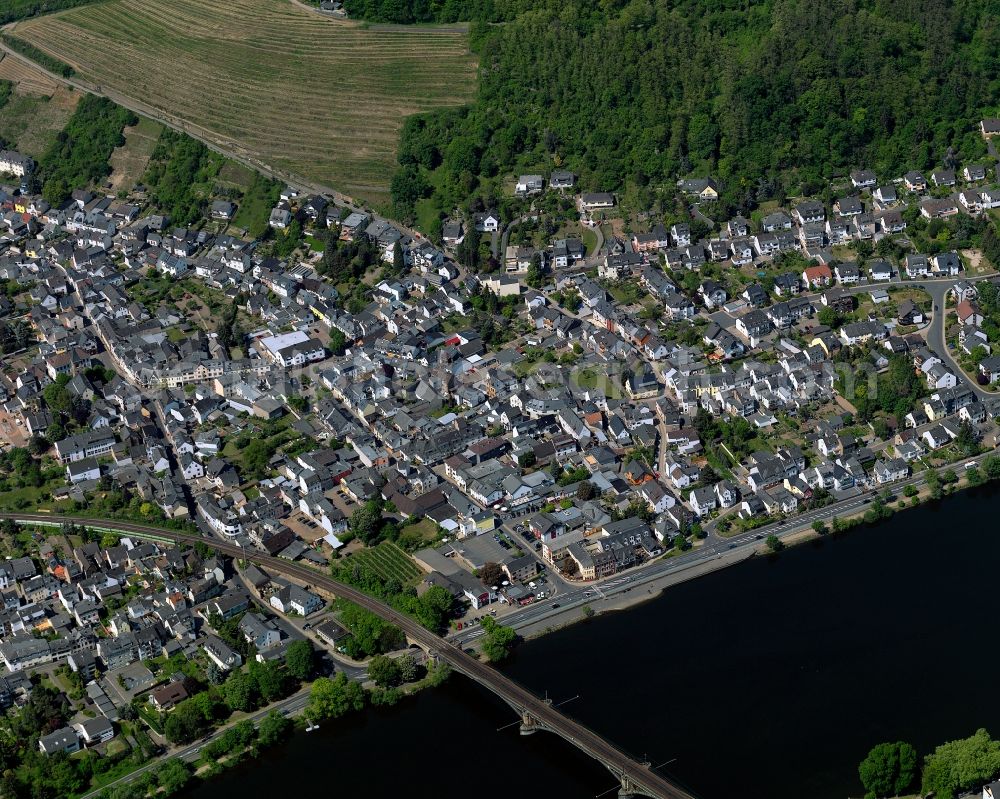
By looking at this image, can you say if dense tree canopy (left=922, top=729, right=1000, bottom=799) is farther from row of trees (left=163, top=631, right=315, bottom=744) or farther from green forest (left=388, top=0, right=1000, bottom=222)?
green forest (left=388, top=0, right=1000, bottom=222)

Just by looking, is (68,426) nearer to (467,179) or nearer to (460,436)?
(460,436)

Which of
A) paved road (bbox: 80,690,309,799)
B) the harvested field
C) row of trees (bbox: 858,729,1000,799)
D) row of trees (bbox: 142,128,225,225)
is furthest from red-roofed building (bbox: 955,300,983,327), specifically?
the harvested field

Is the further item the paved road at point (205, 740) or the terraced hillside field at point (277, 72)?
the terraced hillside field at point (277, 72)

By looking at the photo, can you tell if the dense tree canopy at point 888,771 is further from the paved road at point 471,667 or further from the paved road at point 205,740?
the paved road at point 205,740

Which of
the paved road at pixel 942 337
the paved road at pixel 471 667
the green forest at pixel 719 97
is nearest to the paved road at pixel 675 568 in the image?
the paved road at pixel 471 667

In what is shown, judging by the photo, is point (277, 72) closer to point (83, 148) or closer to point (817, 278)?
point (83, 148)

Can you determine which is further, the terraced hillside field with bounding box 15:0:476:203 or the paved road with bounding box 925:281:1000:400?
the terraced hillside field with bounding box 15:0:476:203

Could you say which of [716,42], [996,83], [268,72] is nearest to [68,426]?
[268,72]
